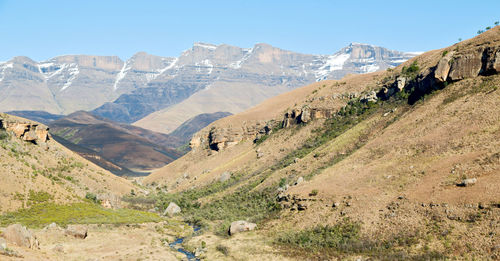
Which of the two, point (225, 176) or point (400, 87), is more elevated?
point (400, 87)

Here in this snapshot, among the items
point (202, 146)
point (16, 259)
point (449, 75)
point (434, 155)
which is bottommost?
point (202, 146)

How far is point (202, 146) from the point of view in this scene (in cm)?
16625

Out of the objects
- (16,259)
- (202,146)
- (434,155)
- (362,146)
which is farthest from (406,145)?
(202,146)

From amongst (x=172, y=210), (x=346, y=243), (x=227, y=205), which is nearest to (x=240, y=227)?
(x=346, y=243)

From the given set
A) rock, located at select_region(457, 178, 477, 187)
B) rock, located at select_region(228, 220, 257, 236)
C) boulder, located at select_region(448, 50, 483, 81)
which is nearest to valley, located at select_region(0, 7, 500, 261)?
rock, located at select_region(457, 178, 477, 187)

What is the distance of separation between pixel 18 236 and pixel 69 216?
27522 millimetres

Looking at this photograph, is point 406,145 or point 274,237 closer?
point 274,237

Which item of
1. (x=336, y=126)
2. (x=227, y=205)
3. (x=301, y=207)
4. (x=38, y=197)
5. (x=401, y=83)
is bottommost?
(x=227, y=205)

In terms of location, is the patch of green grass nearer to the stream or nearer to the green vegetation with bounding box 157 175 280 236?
the green vegetation with bounding box 157 175 280 236

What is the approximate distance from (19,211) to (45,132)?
172 ft

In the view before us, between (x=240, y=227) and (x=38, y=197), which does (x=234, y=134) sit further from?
(x=240, y=227)

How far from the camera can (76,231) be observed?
61938 mm

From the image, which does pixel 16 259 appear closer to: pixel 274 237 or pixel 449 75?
pixel 274 237

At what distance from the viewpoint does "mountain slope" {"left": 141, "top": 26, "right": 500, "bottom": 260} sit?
45.6 m
